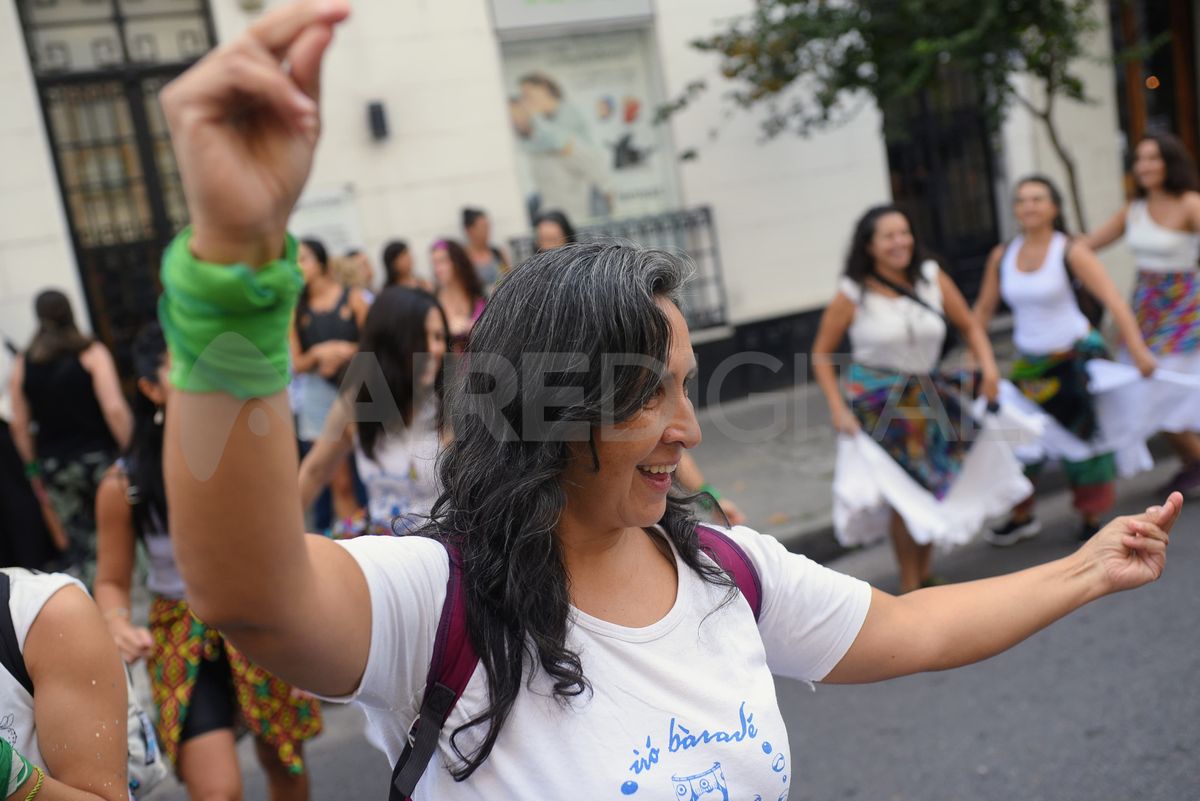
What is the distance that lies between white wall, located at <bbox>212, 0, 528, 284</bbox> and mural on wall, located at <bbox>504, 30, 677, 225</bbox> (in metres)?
0.43

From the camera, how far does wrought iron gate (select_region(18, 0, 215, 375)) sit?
8398 mm

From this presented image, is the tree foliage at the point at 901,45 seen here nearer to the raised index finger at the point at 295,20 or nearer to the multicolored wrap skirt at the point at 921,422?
the multicolored wrap skirt at the point at 921,422

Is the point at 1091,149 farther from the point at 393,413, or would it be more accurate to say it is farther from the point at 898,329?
the point at 393,413

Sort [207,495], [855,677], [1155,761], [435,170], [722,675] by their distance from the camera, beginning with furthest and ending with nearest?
[435,170], [1155,761], [855,677], [722,675], [207,495]

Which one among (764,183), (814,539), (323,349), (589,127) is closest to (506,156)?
(589,127)

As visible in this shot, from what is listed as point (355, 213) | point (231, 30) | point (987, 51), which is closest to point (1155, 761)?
point (987, 51)

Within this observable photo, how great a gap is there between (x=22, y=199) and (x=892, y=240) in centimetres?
624

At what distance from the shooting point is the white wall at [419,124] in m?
8.85

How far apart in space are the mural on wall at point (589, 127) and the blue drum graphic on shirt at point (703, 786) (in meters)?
8.54

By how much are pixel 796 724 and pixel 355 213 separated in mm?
6068

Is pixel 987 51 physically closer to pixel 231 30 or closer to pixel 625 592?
pixel 231 30

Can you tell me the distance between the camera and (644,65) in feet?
33.5

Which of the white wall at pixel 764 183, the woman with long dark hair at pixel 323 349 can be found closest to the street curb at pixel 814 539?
the woman with long dark hair at pixel 323 349

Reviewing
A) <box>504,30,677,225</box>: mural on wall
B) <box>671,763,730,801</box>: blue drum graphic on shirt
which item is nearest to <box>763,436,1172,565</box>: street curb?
<box>504,30,677,225</box>: mural on wall
